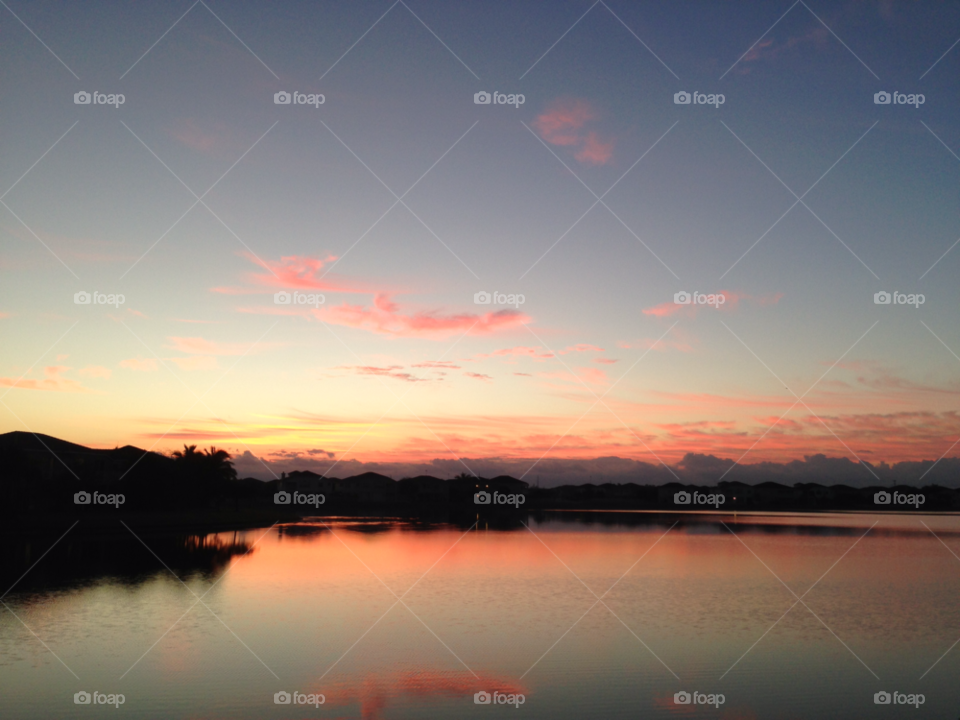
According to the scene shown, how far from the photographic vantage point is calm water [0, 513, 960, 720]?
14617 millimetres

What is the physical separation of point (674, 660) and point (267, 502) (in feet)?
384

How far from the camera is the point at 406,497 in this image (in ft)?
524

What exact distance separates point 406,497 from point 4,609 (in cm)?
13965

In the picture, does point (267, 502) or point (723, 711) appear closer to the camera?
point (723, 711)

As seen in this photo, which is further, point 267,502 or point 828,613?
point 267,502

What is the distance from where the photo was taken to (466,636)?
66.0ft

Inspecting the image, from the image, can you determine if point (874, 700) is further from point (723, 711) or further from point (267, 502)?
point (267, 502)

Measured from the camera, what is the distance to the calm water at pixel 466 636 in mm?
14617

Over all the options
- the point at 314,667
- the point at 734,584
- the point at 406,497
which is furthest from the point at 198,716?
the point at 406,497

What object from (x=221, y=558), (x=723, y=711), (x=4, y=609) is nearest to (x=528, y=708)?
(x=723, y=711)

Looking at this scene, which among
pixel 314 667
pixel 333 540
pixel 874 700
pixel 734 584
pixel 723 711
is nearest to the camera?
pixel 723 711

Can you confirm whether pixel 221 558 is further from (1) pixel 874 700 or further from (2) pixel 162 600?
(1) pixel 874 700

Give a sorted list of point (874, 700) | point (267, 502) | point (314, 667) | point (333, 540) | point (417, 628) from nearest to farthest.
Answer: point (874, 700) < point (314, 667) < point (417, 628) < point (333, 540) < point (267, 502)

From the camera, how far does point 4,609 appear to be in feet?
71.7
